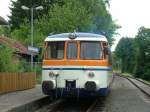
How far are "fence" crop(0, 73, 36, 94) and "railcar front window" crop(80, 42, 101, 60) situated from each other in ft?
18.2

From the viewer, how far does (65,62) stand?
71.5 ft

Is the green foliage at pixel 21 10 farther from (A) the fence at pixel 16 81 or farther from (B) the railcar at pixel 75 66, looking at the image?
(B) the railcar at pixel 75 66

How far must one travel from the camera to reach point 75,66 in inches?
849

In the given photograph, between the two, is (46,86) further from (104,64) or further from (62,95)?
(104,64)

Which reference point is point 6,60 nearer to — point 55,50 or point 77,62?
point 55,50

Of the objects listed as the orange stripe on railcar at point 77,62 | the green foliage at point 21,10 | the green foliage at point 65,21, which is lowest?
the orange stripe on railcar at point 77,62

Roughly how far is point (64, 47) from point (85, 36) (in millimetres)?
947

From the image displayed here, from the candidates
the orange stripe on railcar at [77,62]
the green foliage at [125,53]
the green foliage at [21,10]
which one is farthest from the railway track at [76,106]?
the green foliage at [125,53]

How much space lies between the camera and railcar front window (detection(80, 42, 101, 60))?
21734mm

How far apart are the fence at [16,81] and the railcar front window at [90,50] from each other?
5561mm

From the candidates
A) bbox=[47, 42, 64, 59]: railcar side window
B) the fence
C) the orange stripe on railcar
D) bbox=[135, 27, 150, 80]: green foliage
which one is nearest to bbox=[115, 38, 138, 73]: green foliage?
bbox=[135, 27, 150, 80]: green foliage

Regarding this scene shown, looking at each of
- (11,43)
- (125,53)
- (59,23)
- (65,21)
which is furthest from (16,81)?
(125,53)

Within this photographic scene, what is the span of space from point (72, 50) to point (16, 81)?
7347mm

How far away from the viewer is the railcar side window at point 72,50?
2198cm
